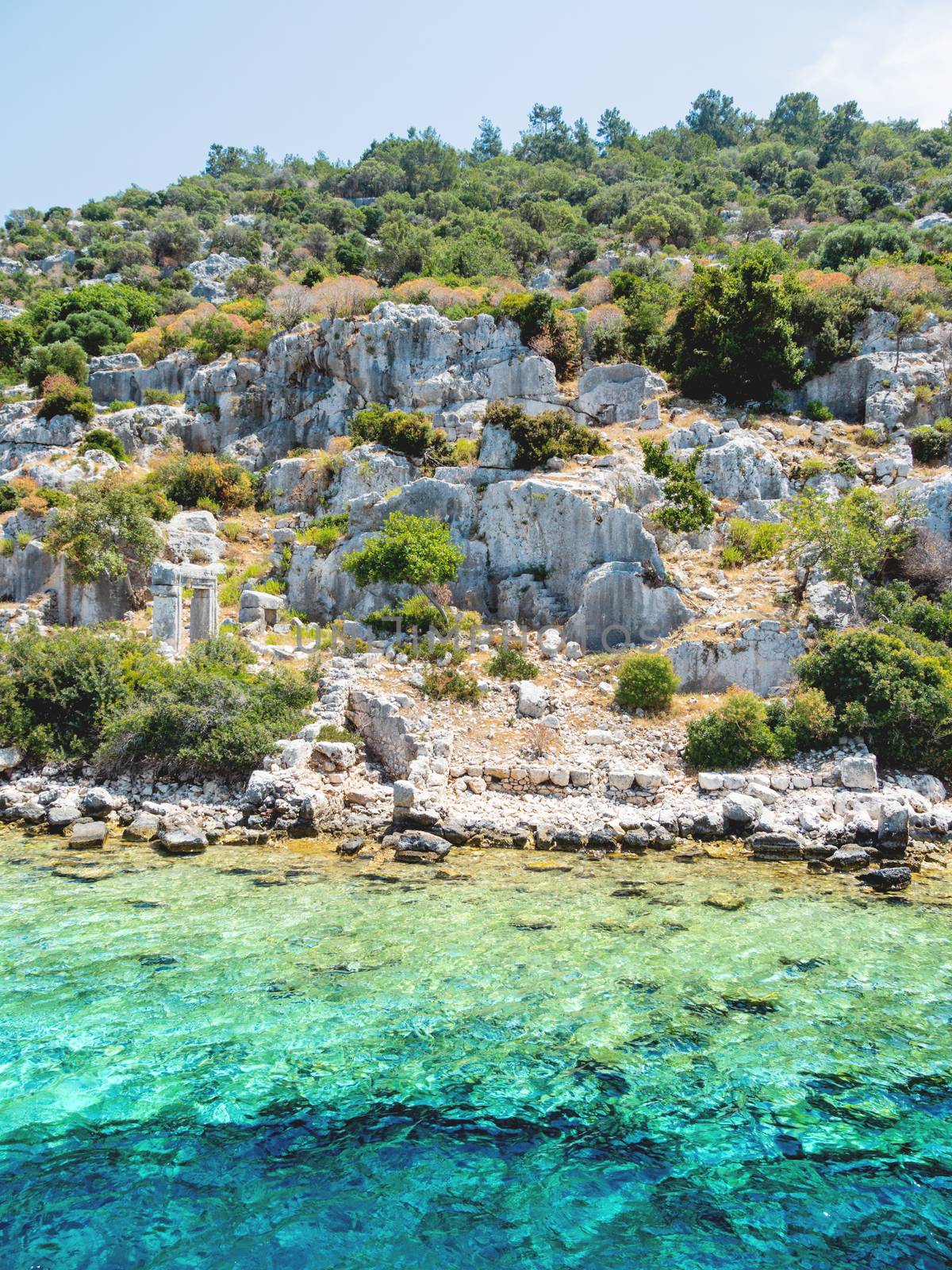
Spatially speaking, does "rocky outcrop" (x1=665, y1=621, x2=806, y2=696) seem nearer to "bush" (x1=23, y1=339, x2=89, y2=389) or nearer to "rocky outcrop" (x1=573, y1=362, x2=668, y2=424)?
"rocky outcrop" (x1=573, y1=362, x2=668, y2=424)

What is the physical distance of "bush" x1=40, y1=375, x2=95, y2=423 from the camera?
37.0m

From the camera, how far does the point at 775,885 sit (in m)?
13.8

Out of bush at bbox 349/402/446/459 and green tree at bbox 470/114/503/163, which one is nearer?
bush at bbox 349/402/446/459

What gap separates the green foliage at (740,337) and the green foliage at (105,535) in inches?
911

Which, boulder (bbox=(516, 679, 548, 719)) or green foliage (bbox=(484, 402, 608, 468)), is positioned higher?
green foliage (bbox=(484, 402, 608, 468))

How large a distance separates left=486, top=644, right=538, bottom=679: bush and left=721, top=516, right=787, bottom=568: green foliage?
8183mm

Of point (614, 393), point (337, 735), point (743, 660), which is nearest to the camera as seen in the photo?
point (337, 735)

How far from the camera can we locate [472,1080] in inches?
316

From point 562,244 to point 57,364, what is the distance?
3269 centimetres

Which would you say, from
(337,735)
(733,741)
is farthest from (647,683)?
(337,735)

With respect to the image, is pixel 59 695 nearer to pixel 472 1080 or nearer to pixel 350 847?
pixel 350 847

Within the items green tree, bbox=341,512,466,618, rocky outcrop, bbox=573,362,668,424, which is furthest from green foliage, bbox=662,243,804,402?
green tree, bbox=341,512,466,618

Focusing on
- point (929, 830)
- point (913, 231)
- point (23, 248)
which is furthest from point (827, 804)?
point (23, 248)

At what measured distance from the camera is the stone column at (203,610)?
23.9m
